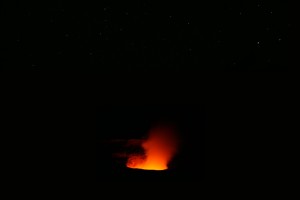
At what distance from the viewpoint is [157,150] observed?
162 centimetres

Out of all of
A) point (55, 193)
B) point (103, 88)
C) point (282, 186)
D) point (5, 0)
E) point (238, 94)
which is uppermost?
point (5, 0)

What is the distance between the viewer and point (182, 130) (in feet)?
5.08

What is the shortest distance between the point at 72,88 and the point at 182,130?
1.82ft

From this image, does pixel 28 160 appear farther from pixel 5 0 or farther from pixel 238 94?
pixel 238 94

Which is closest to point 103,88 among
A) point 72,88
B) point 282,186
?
point 72,88

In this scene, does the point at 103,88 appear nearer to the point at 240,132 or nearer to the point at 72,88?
the point at 72,88

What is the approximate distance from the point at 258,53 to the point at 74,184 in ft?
3.31

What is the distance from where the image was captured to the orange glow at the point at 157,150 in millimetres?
1562

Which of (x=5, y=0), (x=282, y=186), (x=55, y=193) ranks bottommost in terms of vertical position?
(x=282, y=186)

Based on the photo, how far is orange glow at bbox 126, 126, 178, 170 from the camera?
1.56 m

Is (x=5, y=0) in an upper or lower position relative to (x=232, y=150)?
upper

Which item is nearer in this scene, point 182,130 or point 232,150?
point 232,150

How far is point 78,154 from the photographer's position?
145cm

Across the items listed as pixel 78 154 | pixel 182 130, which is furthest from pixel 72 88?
pixel 182 130
